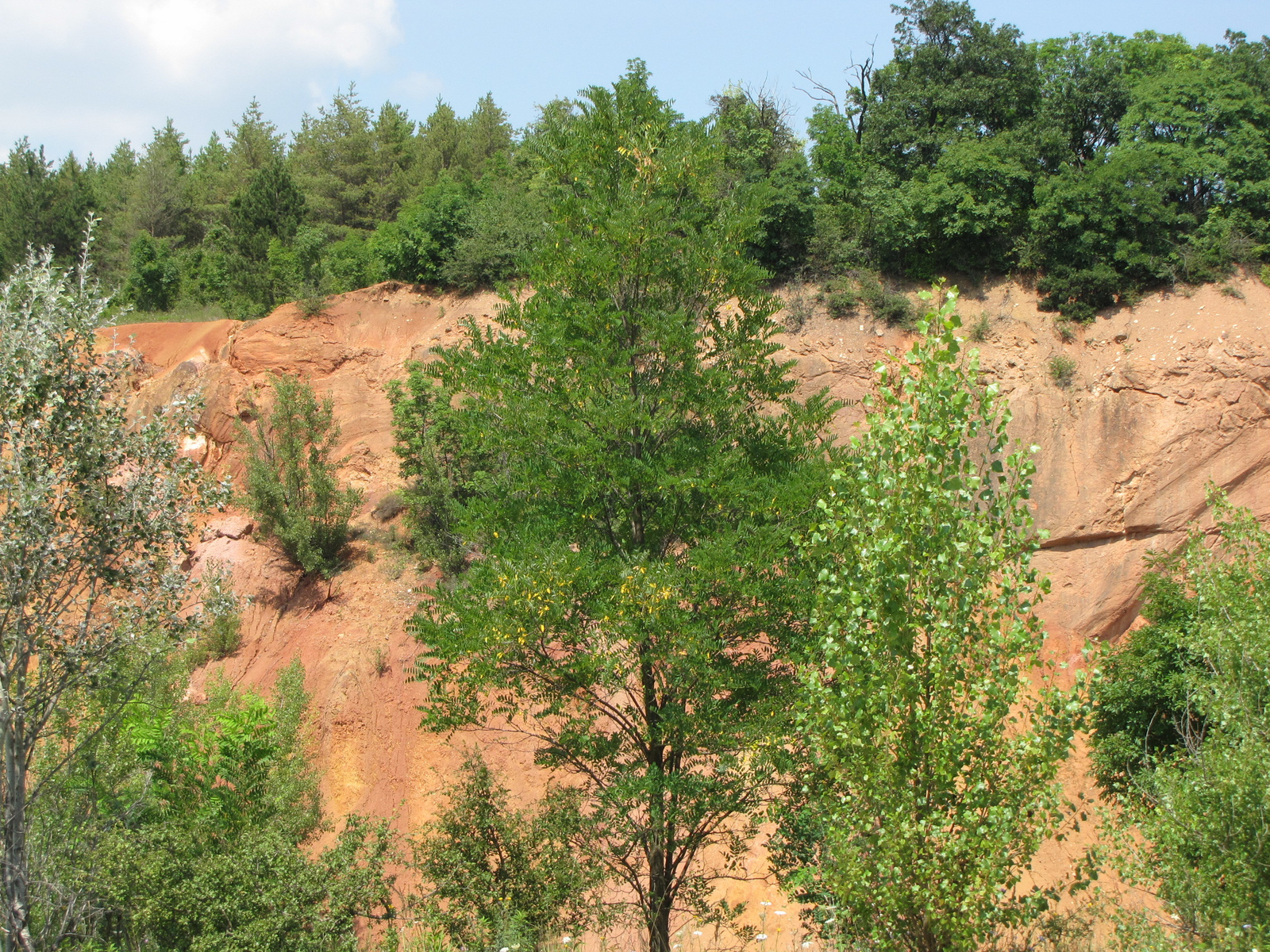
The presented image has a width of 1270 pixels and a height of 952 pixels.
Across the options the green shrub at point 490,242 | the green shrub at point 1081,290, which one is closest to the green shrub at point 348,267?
the green shrub at point 490,242

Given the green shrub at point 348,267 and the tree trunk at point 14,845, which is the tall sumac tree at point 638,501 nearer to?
the tree trunk at point 14,845

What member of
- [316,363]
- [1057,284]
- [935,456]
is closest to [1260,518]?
[1057,284]

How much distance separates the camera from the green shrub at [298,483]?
2047 centimetres

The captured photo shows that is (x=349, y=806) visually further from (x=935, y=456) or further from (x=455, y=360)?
(x=935, y=456)

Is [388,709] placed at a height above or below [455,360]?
below

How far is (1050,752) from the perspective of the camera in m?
4.73

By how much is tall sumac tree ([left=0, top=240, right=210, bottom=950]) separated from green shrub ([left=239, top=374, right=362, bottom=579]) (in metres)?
12.9

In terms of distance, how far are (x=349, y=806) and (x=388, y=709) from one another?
6.46 feet

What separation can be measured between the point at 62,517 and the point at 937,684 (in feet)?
20.9

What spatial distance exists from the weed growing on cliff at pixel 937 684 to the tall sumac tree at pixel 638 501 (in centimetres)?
280

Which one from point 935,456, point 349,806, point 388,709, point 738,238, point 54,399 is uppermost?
point 738,238

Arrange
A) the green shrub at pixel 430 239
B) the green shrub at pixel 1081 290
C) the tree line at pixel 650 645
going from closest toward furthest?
the tree line at pixel 650 645 < the green shrub at pixel 1081 290 < the green shrub at pixel 430 239

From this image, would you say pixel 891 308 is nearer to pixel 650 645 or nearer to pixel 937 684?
pixel 650 645

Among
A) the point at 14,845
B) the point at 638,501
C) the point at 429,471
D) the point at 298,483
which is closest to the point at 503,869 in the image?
the point at 638,501
